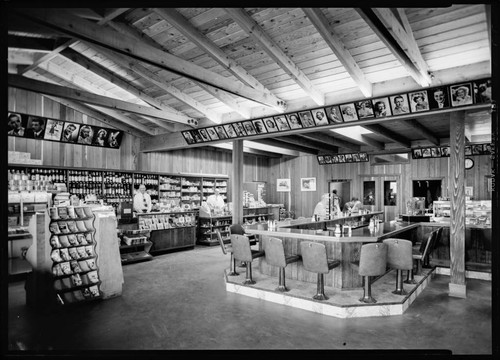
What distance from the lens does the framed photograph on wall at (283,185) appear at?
12.8 m

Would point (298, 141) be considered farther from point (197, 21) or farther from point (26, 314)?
point (26, 314)

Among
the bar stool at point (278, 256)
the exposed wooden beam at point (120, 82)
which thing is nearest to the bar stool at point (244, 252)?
the bar stool at point (278, 256)

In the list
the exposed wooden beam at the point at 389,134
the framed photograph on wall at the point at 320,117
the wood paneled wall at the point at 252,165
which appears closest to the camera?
the framed photograph on wall at the point at 320,117

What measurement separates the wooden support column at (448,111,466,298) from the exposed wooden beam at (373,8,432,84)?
4.39ft

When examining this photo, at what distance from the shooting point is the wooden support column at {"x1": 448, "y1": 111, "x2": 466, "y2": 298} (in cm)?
480

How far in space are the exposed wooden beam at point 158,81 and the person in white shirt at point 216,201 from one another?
13.3ft

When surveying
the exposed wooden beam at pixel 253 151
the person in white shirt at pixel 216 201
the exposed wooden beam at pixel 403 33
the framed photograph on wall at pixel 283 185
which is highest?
the exposed wooden beam at pixel 403 33

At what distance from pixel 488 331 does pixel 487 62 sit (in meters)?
3.28

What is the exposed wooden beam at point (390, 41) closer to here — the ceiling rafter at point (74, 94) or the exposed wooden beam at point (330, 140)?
the ceiling rafter at point (74, 94)

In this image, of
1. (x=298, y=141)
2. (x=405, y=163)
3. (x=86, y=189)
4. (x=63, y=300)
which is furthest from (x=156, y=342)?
(x=405, y=163)

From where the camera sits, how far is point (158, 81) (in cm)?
569

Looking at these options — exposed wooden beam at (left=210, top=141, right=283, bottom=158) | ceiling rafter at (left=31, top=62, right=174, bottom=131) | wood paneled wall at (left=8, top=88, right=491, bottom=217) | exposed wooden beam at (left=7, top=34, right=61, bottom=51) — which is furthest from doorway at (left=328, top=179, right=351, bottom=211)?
exposed wooden beam at (left=7, top=34, right=61, bottom=51)

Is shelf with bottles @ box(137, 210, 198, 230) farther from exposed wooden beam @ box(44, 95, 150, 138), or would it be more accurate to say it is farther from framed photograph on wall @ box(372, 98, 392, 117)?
framed photograph on wall @ box(372, 98, 392, 117)

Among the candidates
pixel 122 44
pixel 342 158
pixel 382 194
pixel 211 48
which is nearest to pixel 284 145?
pixel 342 158
